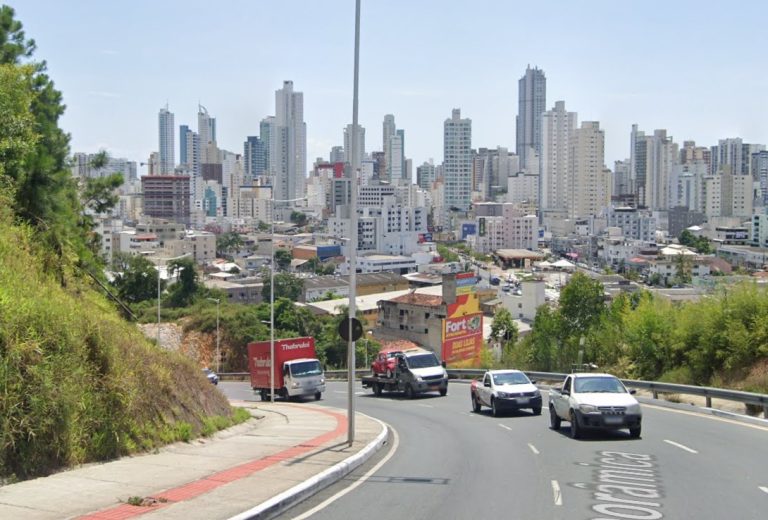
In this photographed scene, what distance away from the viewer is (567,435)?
21.3 meters

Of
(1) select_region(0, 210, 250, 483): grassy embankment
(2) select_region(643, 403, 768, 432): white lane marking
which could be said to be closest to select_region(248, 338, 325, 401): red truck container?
(2) select_region(643, 403, 768, 432): white lane marking

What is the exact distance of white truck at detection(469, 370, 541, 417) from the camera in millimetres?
26609

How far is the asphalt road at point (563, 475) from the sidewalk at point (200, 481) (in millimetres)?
490

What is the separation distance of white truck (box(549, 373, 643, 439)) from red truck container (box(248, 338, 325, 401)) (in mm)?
19340

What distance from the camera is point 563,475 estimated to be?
15055mm

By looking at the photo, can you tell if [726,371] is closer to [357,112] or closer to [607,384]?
[607,384]

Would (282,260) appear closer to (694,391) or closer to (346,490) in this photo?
(694,391)

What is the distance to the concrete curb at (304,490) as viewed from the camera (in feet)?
37.0

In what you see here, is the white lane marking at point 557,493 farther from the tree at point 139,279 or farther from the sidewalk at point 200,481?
the tree at point 139,279

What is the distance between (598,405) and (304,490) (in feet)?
29.8

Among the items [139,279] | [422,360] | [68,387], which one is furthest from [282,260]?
[68,387]

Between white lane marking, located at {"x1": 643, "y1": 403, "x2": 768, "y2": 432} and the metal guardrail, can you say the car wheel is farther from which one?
the metal guardrail

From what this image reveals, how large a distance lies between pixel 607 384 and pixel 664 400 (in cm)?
943

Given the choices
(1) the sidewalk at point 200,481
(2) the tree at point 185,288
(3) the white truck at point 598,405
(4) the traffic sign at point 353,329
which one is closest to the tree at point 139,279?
(2) the tree at point 185,288
